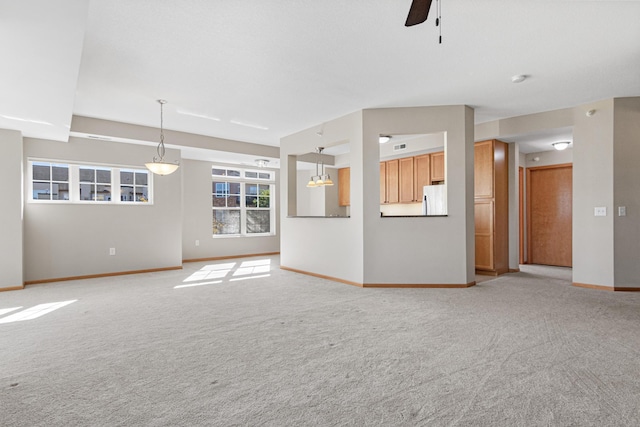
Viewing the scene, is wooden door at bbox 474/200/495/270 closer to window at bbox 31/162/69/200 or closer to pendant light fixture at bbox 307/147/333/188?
pendant light fixture at bbox 307/147/333/188

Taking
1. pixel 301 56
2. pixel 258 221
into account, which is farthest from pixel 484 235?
pixel 258 221

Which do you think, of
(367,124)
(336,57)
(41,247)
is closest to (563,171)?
(367,124)

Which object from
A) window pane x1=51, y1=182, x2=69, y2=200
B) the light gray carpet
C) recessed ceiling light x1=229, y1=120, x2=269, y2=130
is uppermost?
recessed ceiling light x1=229, y1=120, x2=269, y2=130

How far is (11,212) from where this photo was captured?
512cm

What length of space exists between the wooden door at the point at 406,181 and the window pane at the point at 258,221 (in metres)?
3.69

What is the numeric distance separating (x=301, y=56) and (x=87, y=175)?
A: 4.86 metres

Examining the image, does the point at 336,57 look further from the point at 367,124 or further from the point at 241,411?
the point at 241,411

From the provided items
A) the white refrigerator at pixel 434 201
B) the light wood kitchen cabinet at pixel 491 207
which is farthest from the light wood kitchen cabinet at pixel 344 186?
the light wood kitchen cabinet at pixel 491 207

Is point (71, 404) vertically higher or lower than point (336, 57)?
lower

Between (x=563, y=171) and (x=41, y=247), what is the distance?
31.1 ft

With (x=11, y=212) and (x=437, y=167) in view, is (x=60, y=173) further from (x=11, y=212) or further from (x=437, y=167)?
(x=437, y=167)

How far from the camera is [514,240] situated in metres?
6.36

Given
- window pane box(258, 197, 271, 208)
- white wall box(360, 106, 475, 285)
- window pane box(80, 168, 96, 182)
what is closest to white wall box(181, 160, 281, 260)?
window pane box(258, 197, 271, 208)

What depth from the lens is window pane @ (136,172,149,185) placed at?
6.63m
